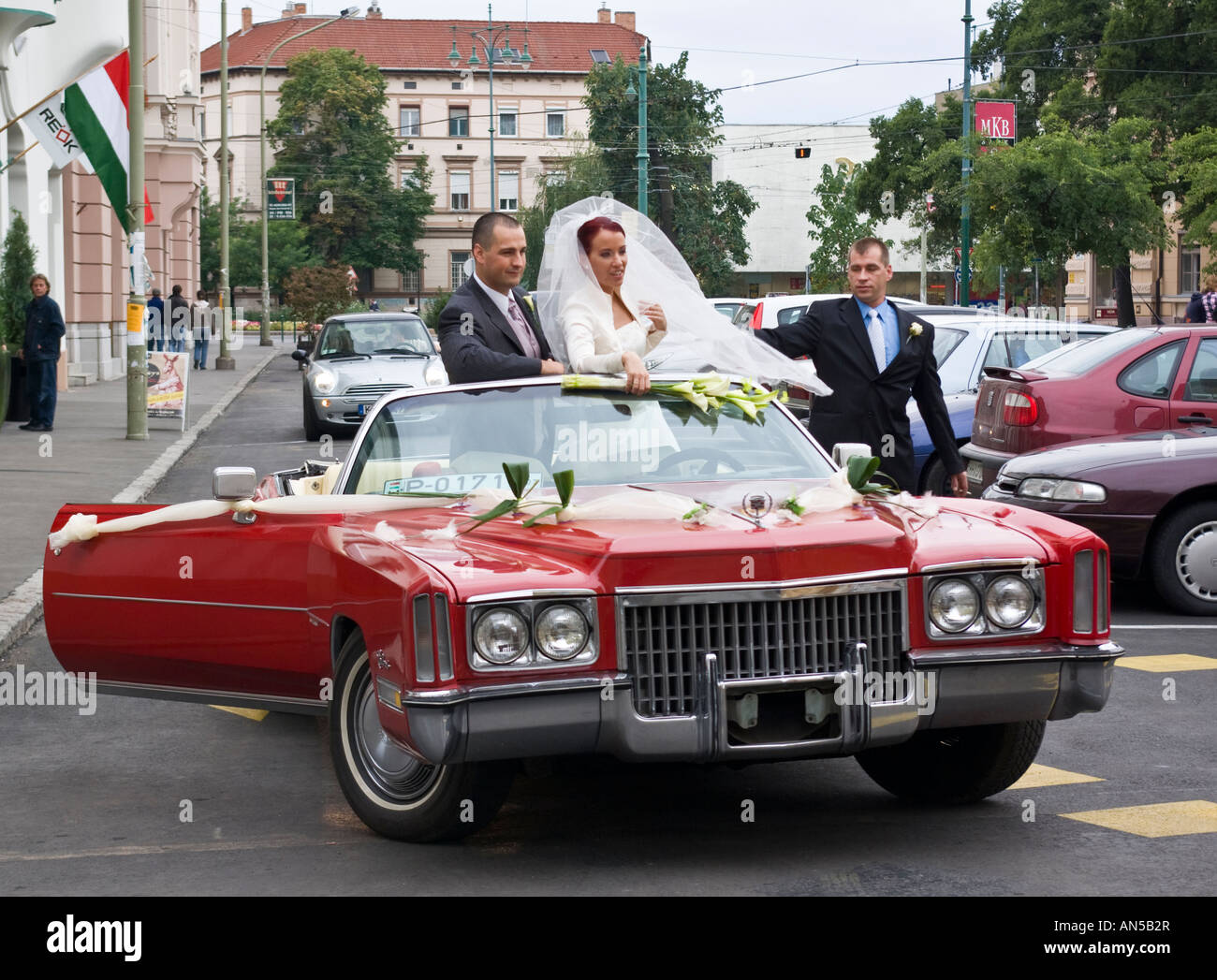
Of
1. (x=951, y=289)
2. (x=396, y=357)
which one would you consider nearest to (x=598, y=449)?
(x=396, y=357)

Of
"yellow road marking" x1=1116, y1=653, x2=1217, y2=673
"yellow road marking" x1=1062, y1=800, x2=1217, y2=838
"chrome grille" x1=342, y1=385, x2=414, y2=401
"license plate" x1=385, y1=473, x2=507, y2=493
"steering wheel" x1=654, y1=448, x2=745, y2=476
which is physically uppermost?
"steering wheel" x1=654, y1=448, x2=745, y2=476

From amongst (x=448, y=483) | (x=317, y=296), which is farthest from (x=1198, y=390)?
(x=317, y=296)

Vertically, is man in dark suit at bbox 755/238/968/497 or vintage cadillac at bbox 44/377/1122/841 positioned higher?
man in dark suit at bbox 755/238/968/497

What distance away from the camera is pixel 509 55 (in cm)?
10225

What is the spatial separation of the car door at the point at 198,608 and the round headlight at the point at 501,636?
0.84 m

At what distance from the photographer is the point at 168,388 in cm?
2344

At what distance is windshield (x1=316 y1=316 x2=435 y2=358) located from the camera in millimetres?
23703

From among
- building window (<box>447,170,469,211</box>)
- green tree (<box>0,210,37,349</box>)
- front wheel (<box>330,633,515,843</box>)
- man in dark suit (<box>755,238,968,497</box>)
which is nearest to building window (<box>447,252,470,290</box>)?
building window (<box>447,170,469,211</box>)

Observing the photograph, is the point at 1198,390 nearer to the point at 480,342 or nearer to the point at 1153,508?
the point at 1153,508

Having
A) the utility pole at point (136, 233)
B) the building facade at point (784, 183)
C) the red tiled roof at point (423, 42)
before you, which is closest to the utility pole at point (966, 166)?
the utility pole at point (136, 233)

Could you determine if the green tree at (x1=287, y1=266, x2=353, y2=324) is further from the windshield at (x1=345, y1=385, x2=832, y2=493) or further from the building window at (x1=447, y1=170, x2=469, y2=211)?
the windshield at (x1=345, y1=385, x2=832, y2=493)

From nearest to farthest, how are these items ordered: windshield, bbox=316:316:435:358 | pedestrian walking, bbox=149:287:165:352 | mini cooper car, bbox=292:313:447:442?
mini cooper car, bbox=292:313:447:442 < windshield, bbox=316:316:435:358 < pedestrian walking, bbox=149:287:165:352

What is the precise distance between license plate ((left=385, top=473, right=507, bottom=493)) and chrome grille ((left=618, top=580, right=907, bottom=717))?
4.31ft
